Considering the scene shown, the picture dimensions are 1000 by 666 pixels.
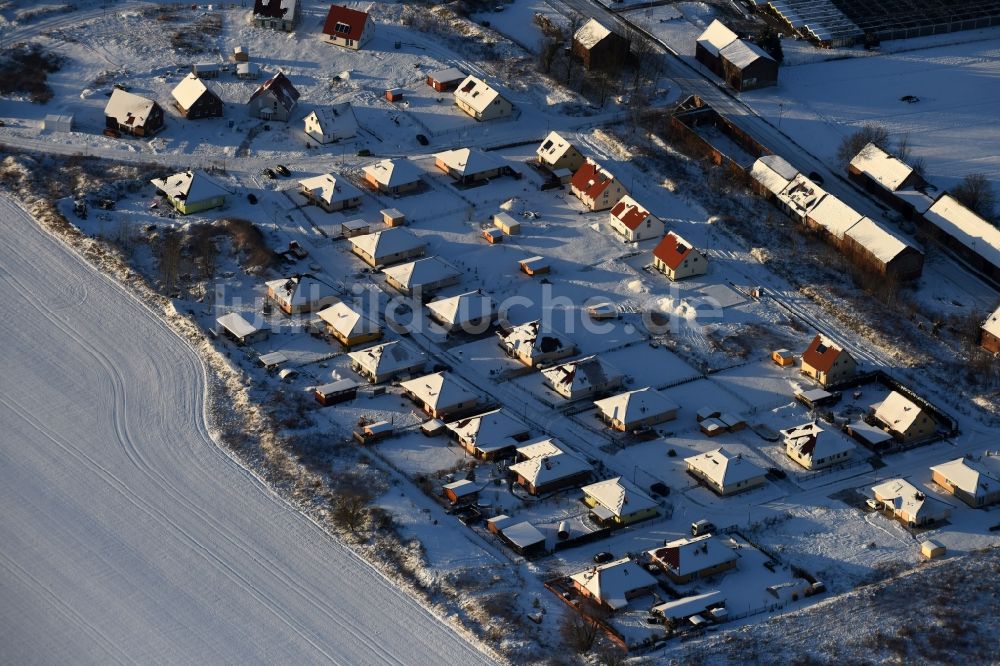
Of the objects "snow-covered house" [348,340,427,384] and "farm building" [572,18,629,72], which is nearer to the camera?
"snow-covered house" [348,340,427,384]

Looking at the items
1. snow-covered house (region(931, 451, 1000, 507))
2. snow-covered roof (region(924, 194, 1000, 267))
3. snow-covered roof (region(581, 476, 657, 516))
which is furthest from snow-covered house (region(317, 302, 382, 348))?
snow-covered roof (region(924, 194, 1000, 267))

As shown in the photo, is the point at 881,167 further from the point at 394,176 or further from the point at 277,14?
the point at 277,14

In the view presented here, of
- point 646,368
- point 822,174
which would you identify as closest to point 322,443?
point 646,368

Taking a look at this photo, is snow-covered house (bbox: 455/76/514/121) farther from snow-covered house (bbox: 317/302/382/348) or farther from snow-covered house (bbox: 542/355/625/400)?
snow-covered house (bbox: 542/355/625/400)

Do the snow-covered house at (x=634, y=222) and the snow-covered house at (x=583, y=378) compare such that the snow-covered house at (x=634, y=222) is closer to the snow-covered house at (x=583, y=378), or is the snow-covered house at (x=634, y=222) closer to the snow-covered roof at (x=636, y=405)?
the snow-covered house at (x=583, y=378)

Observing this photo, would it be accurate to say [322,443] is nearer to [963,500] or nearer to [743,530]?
[743,530]

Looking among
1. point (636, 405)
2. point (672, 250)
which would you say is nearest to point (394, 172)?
point (672, 250)
